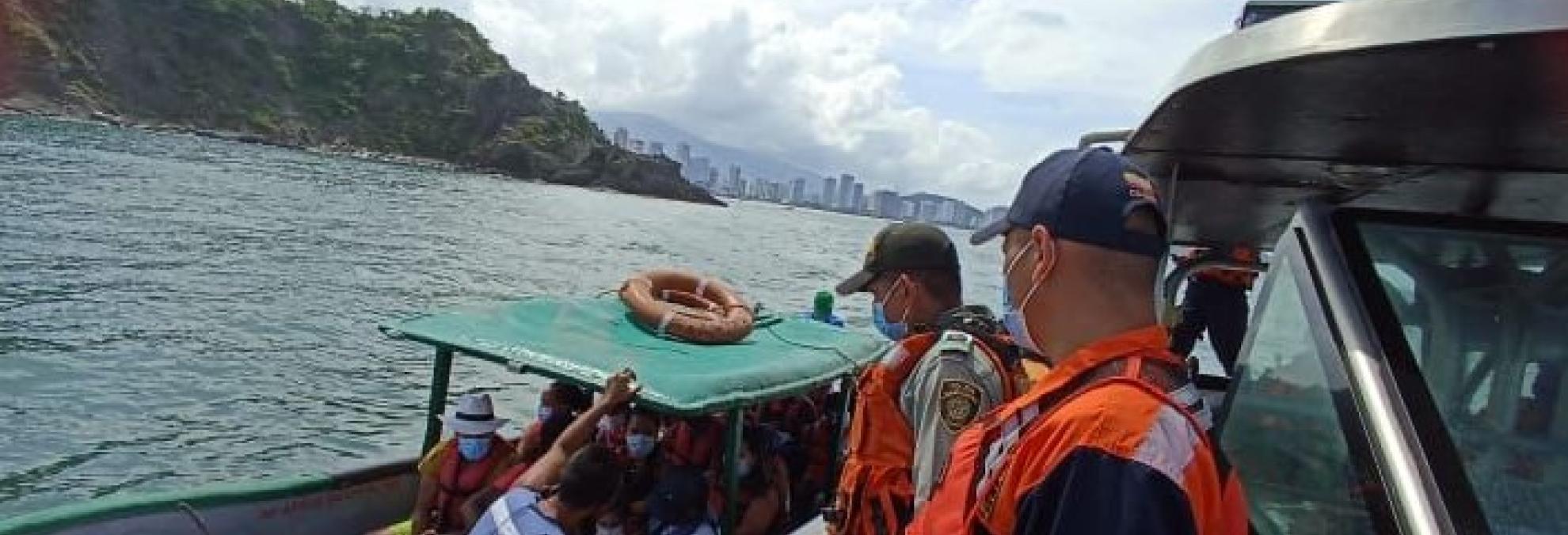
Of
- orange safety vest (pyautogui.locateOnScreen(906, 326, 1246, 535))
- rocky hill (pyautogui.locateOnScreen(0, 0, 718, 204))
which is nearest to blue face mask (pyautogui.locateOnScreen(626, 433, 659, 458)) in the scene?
orange safety vest (pyautogui.locateOnScreen(906, 326, 1246, 535))

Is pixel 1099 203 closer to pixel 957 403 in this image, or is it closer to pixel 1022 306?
pixel 1022 306

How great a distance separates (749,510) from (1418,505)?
19.1 ft

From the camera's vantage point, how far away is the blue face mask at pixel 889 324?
3.90 meters

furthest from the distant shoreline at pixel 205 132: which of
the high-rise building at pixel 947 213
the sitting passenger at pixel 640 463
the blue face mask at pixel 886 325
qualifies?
the blue face mask at pixel 886 325

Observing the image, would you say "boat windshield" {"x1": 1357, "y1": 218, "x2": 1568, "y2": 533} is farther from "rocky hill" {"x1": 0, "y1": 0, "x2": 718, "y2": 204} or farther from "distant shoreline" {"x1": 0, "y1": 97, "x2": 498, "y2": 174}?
"rocky hill" {"x1": 0, "y1": 0, "x2": 718, "y2": 204}

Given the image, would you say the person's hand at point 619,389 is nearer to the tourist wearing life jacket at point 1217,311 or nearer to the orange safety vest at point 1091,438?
the tourist wearing life jacket at point 1217,311

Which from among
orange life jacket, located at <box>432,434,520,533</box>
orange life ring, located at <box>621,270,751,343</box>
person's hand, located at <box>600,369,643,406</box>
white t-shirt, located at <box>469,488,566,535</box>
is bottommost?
orange life jacket, located at <box>432,434,520,533</box>

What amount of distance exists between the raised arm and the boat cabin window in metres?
3.86

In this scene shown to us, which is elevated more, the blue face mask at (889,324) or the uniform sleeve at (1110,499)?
the uniform sleeve at (1110,499)

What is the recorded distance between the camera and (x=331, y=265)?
2739 centimetres

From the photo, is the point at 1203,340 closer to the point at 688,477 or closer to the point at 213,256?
the point at 688,477

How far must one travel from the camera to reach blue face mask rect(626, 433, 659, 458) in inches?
256

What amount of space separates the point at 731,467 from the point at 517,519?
171cm

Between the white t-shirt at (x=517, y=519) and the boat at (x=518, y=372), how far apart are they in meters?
0.90
